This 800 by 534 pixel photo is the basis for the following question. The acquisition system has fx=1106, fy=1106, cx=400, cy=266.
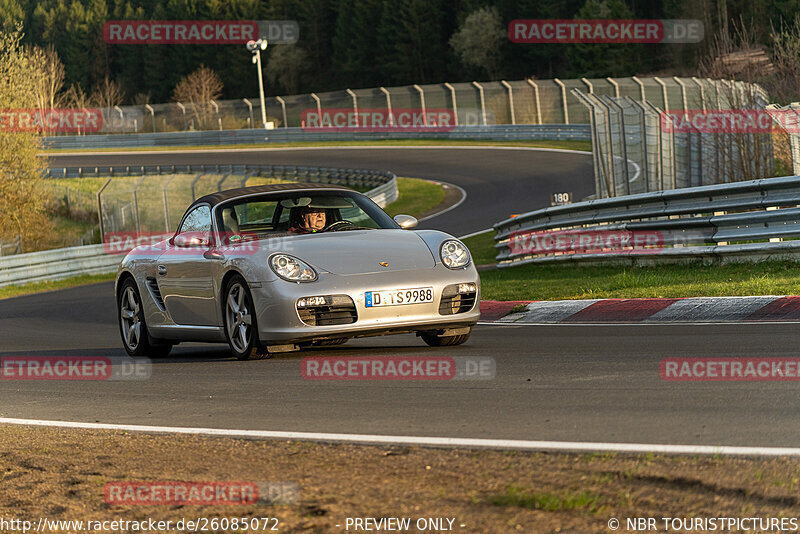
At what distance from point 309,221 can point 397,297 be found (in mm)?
1489

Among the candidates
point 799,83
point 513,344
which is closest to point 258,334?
point 513,344

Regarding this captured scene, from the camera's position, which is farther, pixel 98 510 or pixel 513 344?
pixel 513 344

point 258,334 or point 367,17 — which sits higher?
point 367,17

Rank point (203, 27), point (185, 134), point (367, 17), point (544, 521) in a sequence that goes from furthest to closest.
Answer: point (203, 27), point (367, 17), point (185, 134), point (544, 521)

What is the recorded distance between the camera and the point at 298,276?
321 inches

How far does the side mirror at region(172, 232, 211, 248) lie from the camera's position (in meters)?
9.23

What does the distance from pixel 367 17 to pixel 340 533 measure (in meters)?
108

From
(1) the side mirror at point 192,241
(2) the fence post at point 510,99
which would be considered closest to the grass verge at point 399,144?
(2) the fence post at point 510,99

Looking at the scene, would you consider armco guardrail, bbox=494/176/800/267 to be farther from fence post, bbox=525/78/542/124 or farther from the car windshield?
fence post, bbox=525/78/542/124

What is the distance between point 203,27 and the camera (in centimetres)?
12169

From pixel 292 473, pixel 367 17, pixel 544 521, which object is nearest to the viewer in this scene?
pixel 544 521

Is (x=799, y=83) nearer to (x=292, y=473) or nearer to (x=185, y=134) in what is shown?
(x=292, y=473)

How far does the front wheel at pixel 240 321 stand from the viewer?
8.40 m

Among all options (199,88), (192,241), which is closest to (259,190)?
(192,241)
